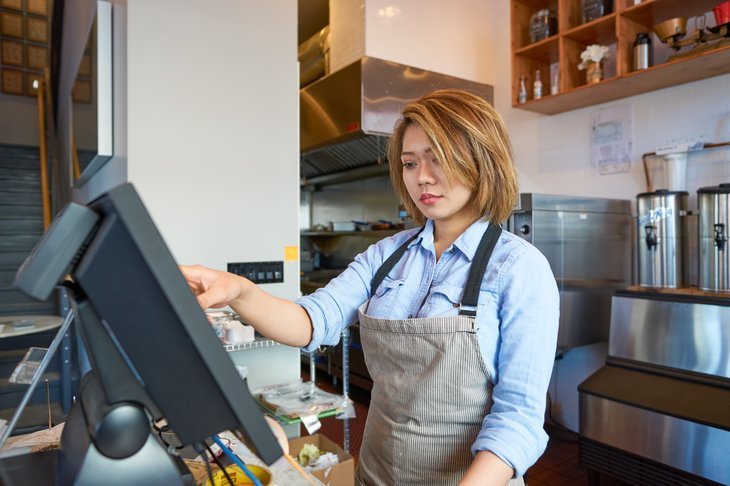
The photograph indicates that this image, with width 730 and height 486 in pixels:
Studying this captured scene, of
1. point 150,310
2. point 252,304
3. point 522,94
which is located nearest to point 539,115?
point 522,94

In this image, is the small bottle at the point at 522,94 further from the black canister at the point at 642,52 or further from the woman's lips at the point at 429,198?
the woman's lips at the point at 429,198

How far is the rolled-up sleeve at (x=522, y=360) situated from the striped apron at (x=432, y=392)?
0.22 feet

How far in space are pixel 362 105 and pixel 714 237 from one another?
2441mm

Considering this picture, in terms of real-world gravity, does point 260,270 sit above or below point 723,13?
below

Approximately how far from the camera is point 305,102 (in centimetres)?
463

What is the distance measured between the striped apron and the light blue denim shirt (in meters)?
0.03

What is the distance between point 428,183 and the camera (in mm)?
1113

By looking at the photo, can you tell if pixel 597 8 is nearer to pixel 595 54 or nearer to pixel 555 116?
pixel 595 54

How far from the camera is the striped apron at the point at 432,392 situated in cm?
104

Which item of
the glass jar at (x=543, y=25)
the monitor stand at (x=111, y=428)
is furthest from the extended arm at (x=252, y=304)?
the glass jar at (x=543, y=25)

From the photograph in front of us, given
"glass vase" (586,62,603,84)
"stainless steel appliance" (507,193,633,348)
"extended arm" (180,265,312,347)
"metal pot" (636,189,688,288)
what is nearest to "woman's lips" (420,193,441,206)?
"extended arm" (180,265,312,347)

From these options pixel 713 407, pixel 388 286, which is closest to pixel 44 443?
pixel 388 286

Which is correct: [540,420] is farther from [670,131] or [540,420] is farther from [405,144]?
[670,131]

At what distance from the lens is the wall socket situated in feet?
9.31
